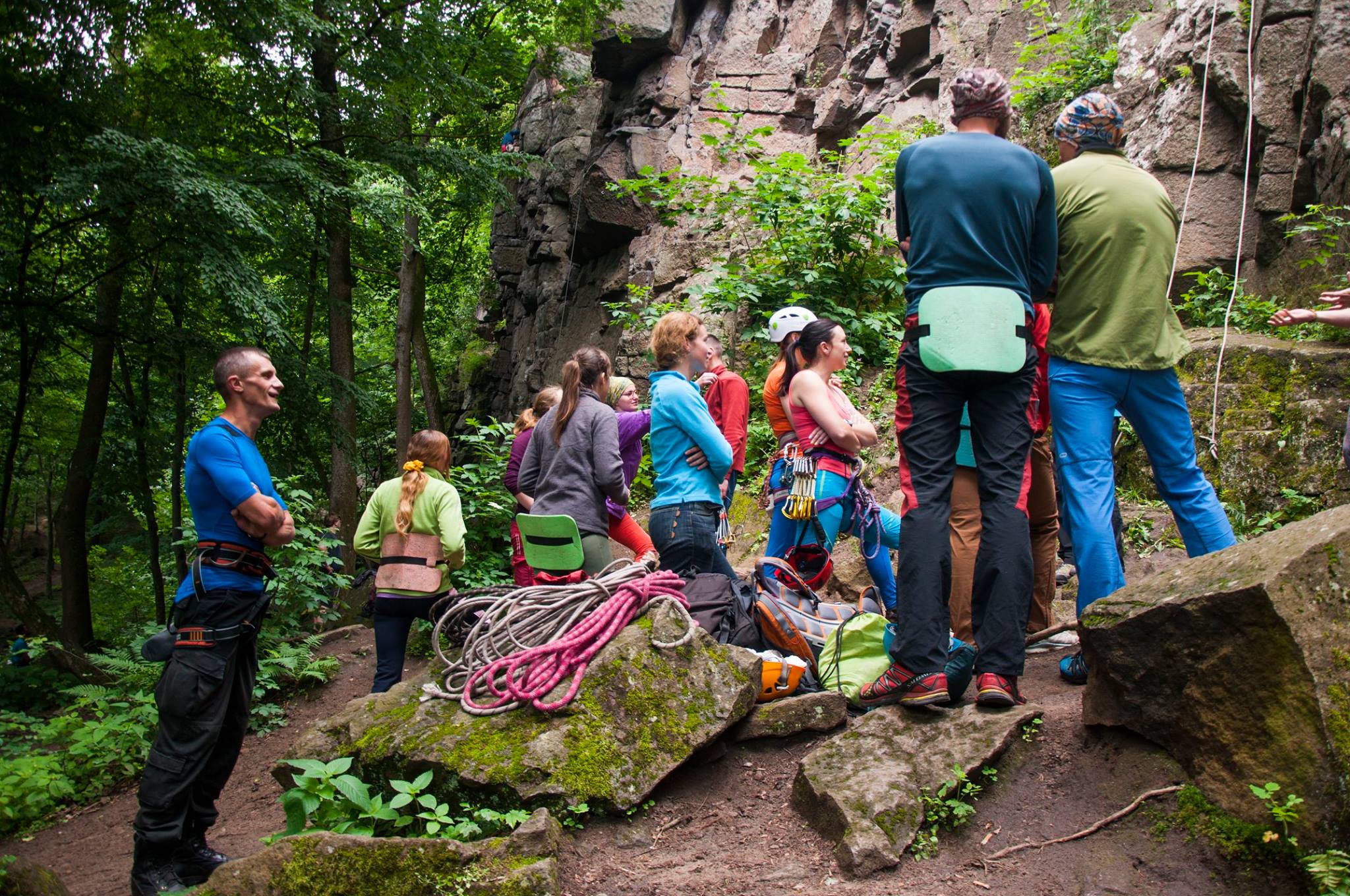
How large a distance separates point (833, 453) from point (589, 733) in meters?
2.12

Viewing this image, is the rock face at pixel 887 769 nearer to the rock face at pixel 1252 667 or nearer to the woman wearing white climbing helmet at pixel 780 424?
the rock face at pixel 1252 667

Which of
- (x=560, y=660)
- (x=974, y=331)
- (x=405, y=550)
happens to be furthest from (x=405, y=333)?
(x=974, y=331)

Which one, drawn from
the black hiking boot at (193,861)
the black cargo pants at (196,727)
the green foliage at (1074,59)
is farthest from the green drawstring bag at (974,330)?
the green foliage at (1074,59)

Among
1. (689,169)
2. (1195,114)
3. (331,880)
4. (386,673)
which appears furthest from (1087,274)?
(689,169)

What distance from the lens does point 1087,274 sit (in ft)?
12.0

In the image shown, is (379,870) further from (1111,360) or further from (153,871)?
(1111,360)

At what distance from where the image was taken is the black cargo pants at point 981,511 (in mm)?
3193

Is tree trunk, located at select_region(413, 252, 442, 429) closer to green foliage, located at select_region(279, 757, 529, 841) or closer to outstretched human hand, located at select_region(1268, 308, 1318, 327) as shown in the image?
green foliage, located at select_region(279, 757, 529, 841)

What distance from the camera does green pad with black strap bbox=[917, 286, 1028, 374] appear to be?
3.17 metres

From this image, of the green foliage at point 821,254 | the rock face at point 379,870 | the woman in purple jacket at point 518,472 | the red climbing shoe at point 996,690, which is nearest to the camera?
the rock face at point 379,870

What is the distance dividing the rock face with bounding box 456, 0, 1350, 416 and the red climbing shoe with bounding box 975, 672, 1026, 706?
17.6ft

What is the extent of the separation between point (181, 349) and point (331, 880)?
7836 millimetres

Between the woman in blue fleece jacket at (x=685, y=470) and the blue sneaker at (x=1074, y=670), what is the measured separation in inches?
67.3

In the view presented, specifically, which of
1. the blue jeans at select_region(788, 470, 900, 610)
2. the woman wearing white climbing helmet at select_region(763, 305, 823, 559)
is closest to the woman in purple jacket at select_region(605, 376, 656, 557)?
the woman wearing white climbing helmet at select_region(763, 305, 823, 559)
